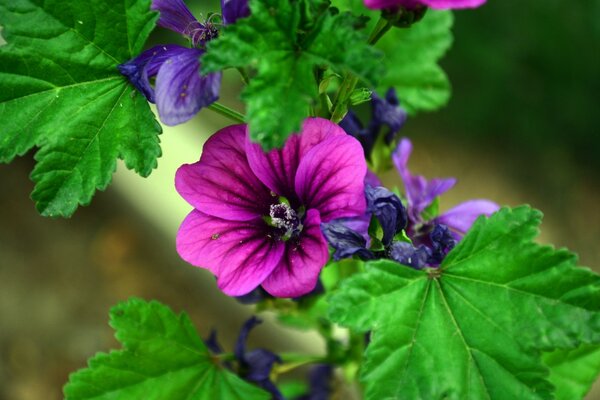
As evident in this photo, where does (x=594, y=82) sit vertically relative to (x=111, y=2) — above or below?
above

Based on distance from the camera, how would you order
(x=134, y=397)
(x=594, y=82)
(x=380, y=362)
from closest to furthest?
(x=380, y=362) → (x=134, y=397) → (x=594, y=82)

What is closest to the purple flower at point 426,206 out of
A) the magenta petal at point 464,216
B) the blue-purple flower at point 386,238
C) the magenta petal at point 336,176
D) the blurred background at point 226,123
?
the magenta petal at point 464,216

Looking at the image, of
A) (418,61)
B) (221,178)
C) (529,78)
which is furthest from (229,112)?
(529,78)

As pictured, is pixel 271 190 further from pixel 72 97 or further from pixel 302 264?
pixel 72 97

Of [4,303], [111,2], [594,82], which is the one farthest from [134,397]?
[594,82]

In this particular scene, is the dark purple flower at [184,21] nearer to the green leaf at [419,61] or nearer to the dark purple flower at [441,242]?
the dark purple flower at [441,242]

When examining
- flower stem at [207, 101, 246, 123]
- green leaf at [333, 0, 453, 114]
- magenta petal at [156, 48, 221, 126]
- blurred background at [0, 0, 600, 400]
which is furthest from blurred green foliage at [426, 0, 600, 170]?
magenta petal at [156, 48, 221, 126]

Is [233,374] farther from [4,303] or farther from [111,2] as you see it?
[4,303]
